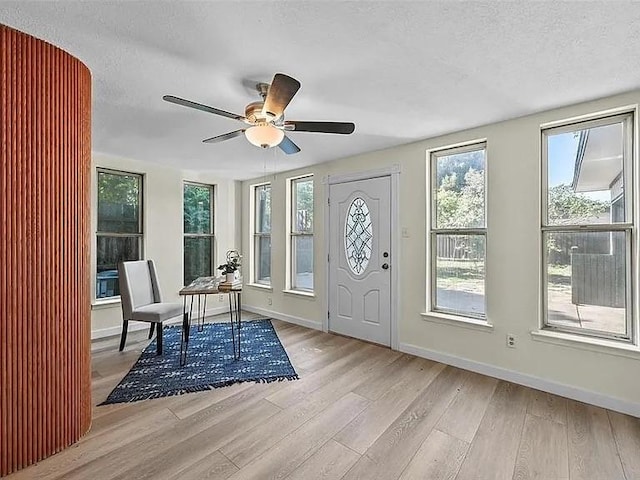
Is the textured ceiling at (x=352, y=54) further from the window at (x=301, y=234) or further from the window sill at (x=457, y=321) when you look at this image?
the window at (x=301, y=234)

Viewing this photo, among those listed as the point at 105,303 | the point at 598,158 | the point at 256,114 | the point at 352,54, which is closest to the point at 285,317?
the point at 105,303

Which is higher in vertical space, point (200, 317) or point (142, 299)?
point (142, 299)

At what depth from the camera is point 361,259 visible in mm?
4172

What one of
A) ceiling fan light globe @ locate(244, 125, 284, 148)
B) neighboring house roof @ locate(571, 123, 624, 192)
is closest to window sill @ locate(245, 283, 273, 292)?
ceiling fan light globe @ locate(244, 125, 284, 148)

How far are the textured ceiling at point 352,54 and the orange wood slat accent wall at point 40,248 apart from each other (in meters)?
0.22

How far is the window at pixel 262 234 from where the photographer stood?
18.2 ft

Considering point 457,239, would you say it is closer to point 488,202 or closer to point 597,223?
point 488,202

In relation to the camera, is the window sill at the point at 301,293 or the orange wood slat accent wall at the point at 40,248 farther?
the window sill at the point at 301,293

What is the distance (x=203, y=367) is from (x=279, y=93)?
8.71 ft

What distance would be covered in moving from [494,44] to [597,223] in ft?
5.81

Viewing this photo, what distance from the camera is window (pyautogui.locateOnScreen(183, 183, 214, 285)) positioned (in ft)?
17.1


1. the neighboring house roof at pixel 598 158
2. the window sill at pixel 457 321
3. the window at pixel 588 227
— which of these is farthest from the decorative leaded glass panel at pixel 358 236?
the neighboring house roof at pixel 598 158

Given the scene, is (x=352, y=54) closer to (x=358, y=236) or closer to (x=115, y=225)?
(x=358, y=236)

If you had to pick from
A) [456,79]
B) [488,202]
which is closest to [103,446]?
[456,79]
